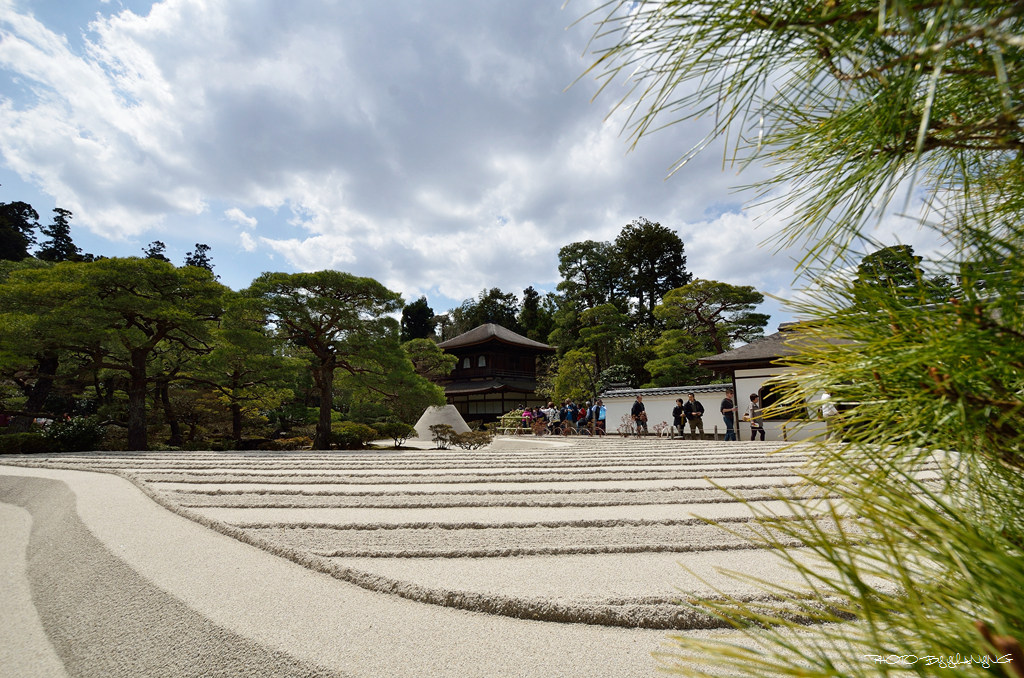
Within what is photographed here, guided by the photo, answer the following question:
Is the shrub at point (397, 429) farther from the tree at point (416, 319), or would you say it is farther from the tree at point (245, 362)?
the tree at point (416, 319)

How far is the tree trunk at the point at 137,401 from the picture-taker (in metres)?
10.2

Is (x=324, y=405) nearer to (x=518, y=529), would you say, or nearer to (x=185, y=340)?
(x=185, y=340)

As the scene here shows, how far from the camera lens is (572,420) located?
1476 centimetres

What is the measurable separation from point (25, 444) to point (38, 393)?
369 cm

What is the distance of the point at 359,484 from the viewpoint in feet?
15.6

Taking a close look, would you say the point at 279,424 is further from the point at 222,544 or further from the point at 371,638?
the point at 371,638

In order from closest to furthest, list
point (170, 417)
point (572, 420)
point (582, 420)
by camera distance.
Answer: point (170, 417) → point (572, 420) → point (582, 420)

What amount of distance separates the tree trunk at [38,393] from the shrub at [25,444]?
2687mm

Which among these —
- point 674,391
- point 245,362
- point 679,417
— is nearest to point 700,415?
point 679,417

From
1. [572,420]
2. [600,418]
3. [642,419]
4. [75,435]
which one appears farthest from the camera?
[572,420]

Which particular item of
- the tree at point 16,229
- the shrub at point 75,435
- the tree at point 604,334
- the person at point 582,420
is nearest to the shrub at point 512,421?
the person at point 582,420

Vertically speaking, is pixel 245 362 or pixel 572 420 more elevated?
pixel 245 362

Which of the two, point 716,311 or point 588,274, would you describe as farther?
point 588,274

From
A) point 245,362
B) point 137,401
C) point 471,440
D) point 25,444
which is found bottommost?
point 25,444
